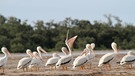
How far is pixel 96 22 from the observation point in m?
76.0

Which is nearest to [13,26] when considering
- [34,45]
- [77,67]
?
[34,45]

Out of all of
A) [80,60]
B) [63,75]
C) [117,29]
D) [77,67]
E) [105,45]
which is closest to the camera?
[63,75]

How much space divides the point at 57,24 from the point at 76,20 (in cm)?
289

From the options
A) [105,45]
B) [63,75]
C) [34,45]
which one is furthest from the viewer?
[105,45]

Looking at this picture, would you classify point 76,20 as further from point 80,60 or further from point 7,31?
point 80,60

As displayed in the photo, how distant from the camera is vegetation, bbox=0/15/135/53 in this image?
62.3 m

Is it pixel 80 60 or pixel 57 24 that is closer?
pixel 80 60

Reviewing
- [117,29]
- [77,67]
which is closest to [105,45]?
[117,29]

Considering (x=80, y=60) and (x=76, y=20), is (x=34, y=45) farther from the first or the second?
(x=80, y=60)

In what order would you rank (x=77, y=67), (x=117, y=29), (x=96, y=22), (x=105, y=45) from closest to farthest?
(x=77, y=67) → (x=105, y=45) → (x=117, y=29) → (x=96, y=22)

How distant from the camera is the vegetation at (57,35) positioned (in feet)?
204

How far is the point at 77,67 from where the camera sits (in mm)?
25250

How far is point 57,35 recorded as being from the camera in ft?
226

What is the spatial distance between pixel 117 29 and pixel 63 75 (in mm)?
50065
